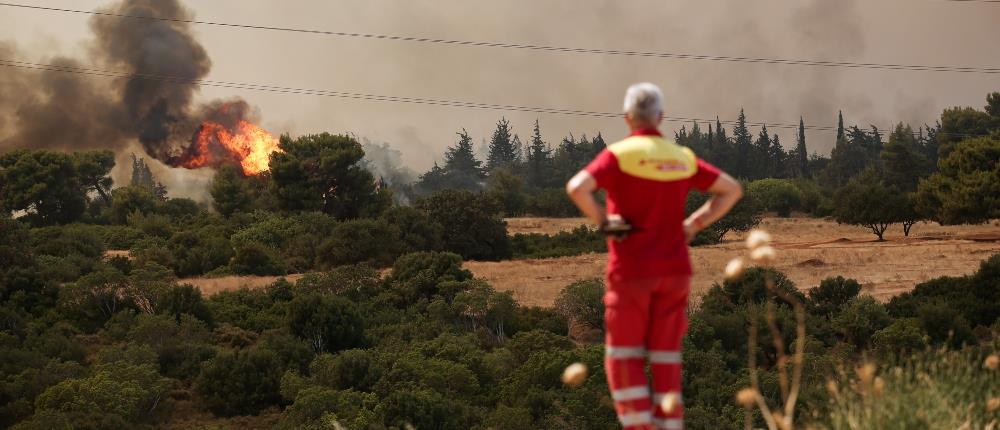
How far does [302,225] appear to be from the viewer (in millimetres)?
59844

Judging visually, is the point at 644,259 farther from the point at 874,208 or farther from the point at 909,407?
the point at 874,208

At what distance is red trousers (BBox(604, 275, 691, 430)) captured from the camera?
5531 mm

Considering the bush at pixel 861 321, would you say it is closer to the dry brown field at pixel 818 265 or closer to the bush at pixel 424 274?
the dry brown field at pixel 818 265

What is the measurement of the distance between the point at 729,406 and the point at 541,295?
63.8ft

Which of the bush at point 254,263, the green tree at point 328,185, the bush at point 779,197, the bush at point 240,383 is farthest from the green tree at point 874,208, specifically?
the bush at point 240,383

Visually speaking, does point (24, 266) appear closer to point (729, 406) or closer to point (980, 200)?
point (729, 406)

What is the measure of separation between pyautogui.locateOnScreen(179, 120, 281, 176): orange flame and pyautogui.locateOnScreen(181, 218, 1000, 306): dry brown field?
41893mm

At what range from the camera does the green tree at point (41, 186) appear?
80688 mm

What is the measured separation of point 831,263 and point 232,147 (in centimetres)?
5707

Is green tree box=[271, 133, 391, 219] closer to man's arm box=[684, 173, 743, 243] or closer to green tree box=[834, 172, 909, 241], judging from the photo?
green tree box=[834, 172, 909, 241]

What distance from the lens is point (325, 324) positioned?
2941cm

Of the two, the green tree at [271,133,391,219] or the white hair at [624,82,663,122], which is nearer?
the white hair at [624,82,663,122]

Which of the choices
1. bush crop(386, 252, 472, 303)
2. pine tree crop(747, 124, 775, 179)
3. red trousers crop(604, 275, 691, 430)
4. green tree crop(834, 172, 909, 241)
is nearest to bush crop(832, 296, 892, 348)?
bush crop(386, 252, 472, 303)

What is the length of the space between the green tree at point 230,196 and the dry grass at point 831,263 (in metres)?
33.0
